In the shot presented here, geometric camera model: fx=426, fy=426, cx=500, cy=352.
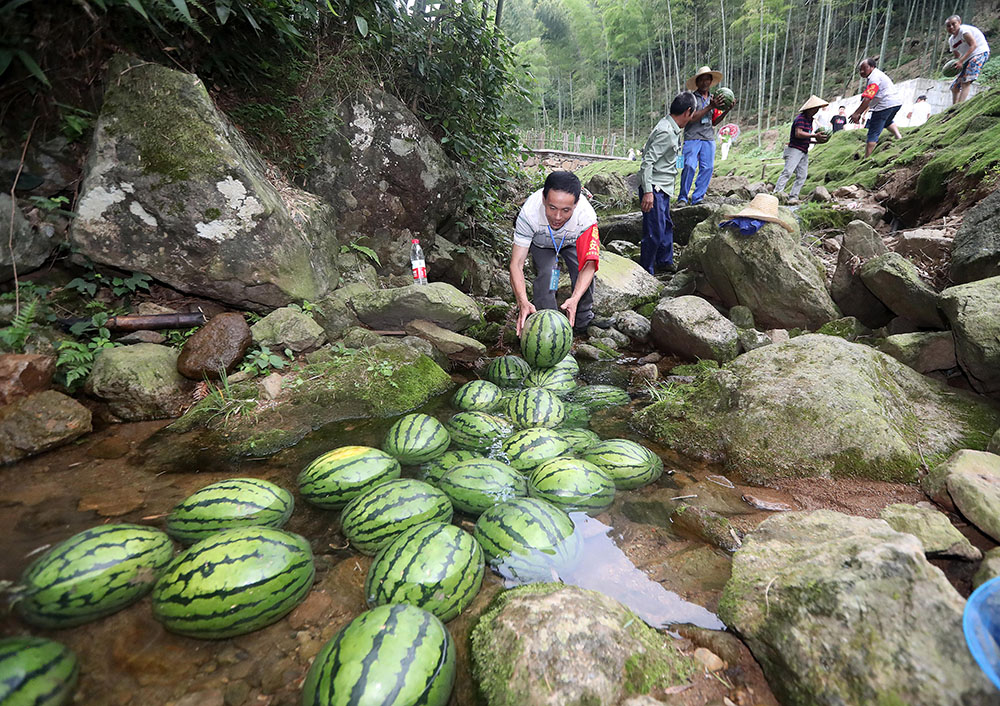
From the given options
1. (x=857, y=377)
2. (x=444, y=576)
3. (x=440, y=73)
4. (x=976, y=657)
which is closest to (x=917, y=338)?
(x=857, y=377)

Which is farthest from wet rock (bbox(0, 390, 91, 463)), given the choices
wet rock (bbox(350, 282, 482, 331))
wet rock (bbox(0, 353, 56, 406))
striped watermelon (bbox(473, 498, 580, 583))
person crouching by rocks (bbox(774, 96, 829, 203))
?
person crouching by rocks (bbox(774, 96, 829, 203))

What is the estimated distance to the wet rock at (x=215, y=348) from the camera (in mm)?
3273

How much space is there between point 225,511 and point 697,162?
8993mm

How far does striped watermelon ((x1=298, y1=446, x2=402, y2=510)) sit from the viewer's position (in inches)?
88.4

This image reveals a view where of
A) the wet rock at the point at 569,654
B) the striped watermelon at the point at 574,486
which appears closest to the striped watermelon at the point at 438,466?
the striped watermelon at the point at 574,486

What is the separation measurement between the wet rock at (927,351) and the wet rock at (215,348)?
5167 mm

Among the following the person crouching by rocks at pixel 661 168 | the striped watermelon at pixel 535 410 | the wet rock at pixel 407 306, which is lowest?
the striped watermelon at pixel 535 410

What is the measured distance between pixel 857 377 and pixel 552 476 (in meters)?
2.05

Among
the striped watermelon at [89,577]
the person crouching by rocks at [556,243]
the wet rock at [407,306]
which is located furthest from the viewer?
the wet rock at [407,306]

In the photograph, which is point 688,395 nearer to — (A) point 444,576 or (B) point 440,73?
(A) point 444,576

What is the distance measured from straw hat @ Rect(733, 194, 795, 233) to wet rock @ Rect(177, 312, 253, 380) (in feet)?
17.4

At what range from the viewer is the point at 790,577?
1511mm

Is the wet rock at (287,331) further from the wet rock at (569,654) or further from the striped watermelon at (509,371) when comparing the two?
the wet rock at (569,654)

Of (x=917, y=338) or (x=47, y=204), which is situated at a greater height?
(x=47, y=204)
